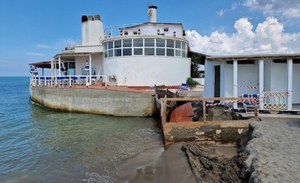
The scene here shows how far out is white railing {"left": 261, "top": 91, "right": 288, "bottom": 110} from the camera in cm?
1170

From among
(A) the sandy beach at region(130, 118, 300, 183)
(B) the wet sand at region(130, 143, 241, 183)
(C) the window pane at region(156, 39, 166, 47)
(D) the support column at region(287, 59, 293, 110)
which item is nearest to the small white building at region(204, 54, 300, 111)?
(D) the support column at region(287, 59, 293, 110)

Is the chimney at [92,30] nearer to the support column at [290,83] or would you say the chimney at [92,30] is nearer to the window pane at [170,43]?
the window pane at [170,43]

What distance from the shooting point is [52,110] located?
67.6 ft

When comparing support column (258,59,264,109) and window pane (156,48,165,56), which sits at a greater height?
window pane (156,48,165,56)

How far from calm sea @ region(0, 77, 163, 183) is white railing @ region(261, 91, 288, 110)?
465 centimetres

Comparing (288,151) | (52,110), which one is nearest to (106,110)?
(52,110)

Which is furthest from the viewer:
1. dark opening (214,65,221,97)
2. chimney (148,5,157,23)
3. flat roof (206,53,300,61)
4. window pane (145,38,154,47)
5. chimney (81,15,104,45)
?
chimney (148,5,157,23)

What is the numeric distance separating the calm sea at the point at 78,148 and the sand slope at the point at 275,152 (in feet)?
10.7

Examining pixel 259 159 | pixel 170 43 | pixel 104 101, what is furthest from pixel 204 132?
pixel 170 43

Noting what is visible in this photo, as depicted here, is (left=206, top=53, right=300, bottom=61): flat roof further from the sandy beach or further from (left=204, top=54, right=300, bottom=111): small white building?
the sandy beach

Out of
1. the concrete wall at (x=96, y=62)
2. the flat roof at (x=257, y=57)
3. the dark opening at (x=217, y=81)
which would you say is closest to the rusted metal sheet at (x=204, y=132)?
the flat roof at (x=257, y=57)

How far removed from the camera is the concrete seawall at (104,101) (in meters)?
17.1

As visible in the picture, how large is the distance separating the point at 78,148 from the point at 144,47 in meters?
12.6

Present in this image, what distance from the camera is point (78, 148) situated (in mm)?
11000
